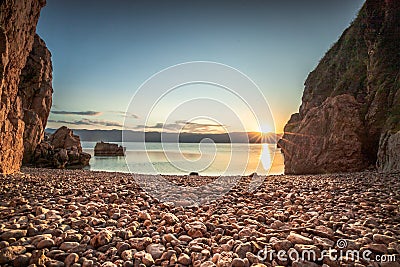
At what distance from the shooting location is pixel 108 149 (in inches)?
2100

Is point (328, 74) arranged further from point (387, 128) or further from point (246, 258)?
point (246, 258)

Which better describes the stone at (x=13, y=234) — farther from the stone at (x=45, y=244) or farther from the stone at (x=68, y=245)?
the stone at (x=68, y=245)

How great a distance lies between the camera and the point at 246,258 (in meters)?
2.73

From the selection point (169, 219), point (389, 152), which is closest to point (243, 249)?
point (169, 219)

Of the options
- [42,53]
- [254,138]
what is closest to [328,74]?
[254,138]

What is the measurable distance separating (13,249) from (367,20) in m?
19.8

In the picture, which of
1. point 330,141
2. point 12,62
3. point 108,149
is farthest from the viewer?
point 108,149

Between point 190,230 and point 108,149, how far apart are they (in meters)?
53.4

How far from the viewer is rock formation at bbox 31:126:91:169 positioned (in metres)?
29.0

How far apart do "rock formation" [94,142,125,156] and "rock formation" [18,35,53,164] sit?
65.1 ft

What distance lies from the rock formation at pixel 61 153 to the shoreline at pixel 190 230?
89.7ft

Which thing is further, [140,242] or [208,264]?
[140,242]

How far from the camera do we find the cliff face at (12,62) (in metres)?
8.97

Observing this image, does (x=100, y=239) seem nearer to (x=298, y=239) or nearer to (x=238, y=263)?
(x=238, y=263)
